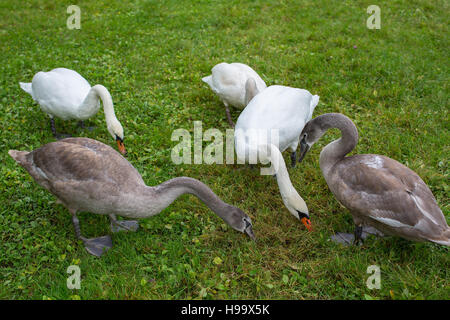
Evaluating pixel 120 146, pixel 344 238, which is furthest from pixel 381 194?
pixel 120 146

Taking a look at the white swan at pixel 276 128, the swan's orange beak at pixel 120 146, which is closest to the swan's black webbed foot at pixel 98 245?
the swan's orange beak at pixel 120 146

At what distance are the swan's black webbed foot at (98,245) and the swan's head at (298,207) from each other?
7.01 feet

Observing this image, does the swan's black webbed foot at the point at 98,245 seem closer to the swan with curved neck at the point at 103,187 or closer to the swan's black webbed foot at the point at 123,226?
the swan with curved neck at the point at 103,187

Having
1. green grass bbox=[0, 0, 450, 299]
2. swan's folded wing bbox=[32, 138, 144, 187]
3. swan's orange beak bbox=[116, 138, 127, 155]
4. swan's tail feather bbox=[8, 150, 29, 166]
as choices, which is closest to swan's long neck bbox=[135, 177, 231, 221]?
swan's folded wing bbox=[32, 138, 144, 187]

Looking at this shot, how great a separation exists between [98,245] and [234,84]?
3.32 m

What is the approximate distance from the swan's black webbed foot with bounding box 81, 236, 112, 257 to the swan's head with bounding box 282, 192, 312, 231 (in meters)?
2.14

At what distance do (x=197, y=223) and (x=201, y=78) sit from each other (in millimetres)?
3688

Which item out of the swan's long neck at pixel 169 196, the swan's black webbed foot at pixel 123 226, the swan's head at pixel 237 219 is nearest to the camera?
the swan's long neck at pixel 169 196

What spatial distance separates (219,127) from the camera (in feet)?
20.4

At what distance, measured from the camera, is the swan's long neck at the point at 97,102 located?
5194 millimetres

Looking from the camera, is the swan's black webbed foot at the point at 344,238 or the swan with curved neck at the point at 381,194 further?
the swan's black webbed foot at the point at 344,238

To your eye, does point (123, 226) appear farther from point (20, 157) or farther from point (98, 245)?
point (20, 157)

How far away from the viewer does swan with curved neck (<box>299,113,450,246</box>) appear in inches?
137

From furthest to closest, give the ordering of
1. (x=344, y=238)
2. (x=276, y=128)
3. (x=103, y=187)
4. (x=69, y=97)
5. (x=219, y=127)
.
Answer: (x=219, y=127) → (x=69, y=97) → (x=276, y=128) → (x=344, y=238) → (x=103, y=187)
